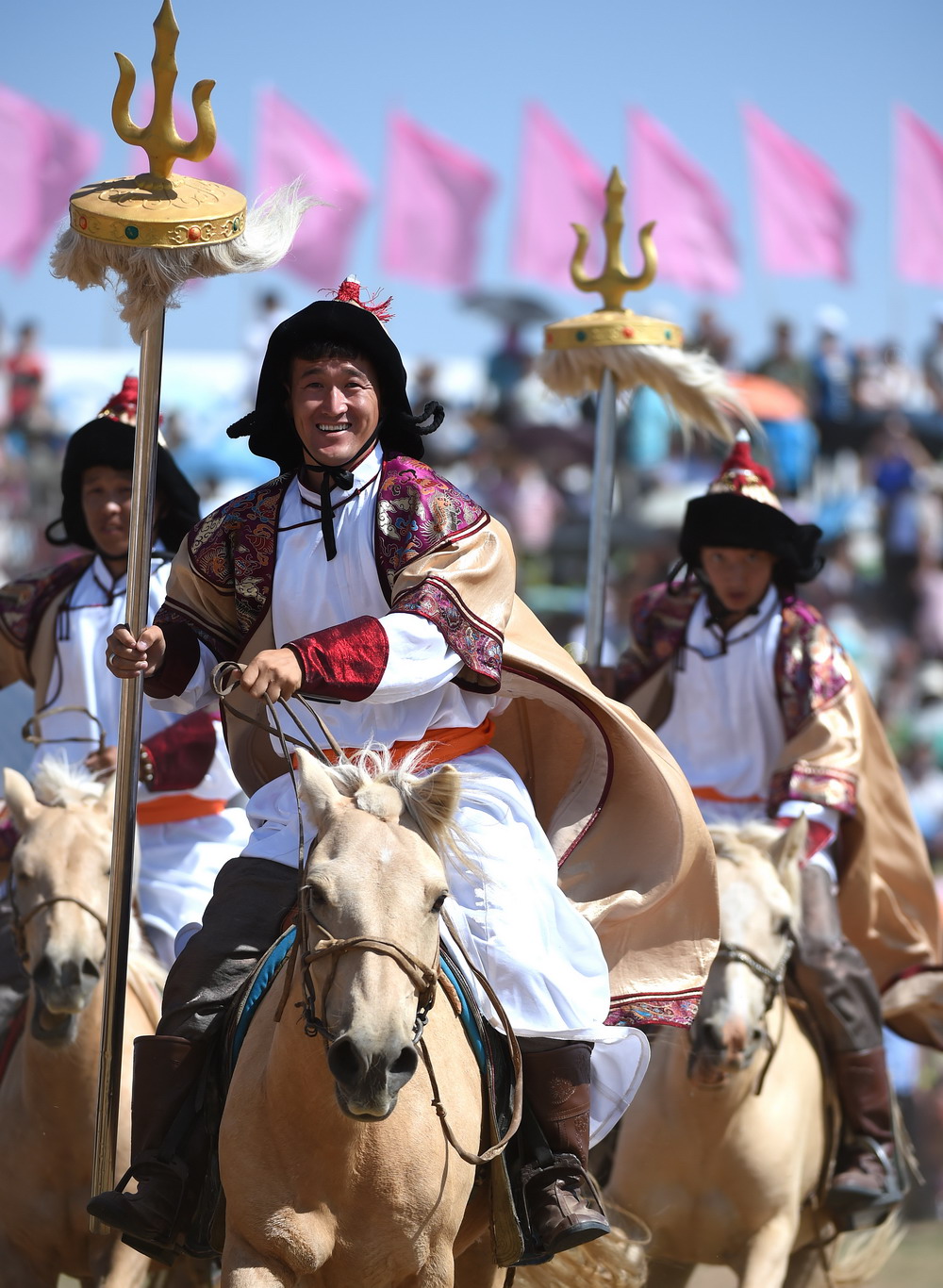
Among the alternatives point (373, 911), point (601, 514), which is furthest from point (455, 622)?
point (601, 514)

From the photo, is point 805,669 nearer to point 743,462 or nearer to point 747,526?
point 747,526

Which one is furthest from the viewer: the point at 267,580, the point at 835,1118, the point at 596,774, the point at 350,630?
the point at 835,1118

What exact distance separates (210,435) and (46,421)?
2.09 meters

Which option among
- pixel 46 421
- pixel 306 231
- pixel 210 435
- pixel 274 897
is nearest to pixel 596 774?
pixel 274 897

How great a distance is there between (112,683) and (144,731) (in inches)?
8.1

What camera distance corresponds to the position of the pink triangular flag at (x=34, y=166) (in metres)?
19.5

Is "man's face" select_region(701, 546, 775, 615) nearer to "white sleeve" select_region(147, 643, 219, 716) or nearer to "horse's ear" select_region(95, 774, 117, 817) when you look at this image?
"horse's ear" select_region(95, 774, 117, 817)

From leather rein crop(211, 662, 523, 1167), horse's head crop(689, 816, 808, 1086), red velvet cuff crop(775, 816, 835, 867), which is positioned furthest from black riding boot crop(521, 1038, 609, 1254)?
red velvet cuff crop(775, 816, 835, 867)

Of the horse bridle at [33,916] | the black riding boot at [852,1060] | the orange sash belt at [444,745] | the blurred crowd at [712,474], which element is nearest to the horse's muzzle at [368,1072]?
the orange sash belt at [444,745]

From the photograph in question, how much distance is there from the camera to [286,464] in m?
4.77

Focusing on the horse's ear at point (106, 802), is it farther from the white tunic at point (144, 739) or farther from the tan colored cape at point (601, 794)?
the tan colored cape at point (601, 794)

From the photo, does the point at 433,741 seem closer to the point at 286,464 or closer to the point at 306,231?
the point at 286,464

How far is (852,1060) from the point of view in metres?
6.86

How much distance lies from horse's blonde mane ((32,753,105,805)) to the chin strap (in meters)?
1.61
